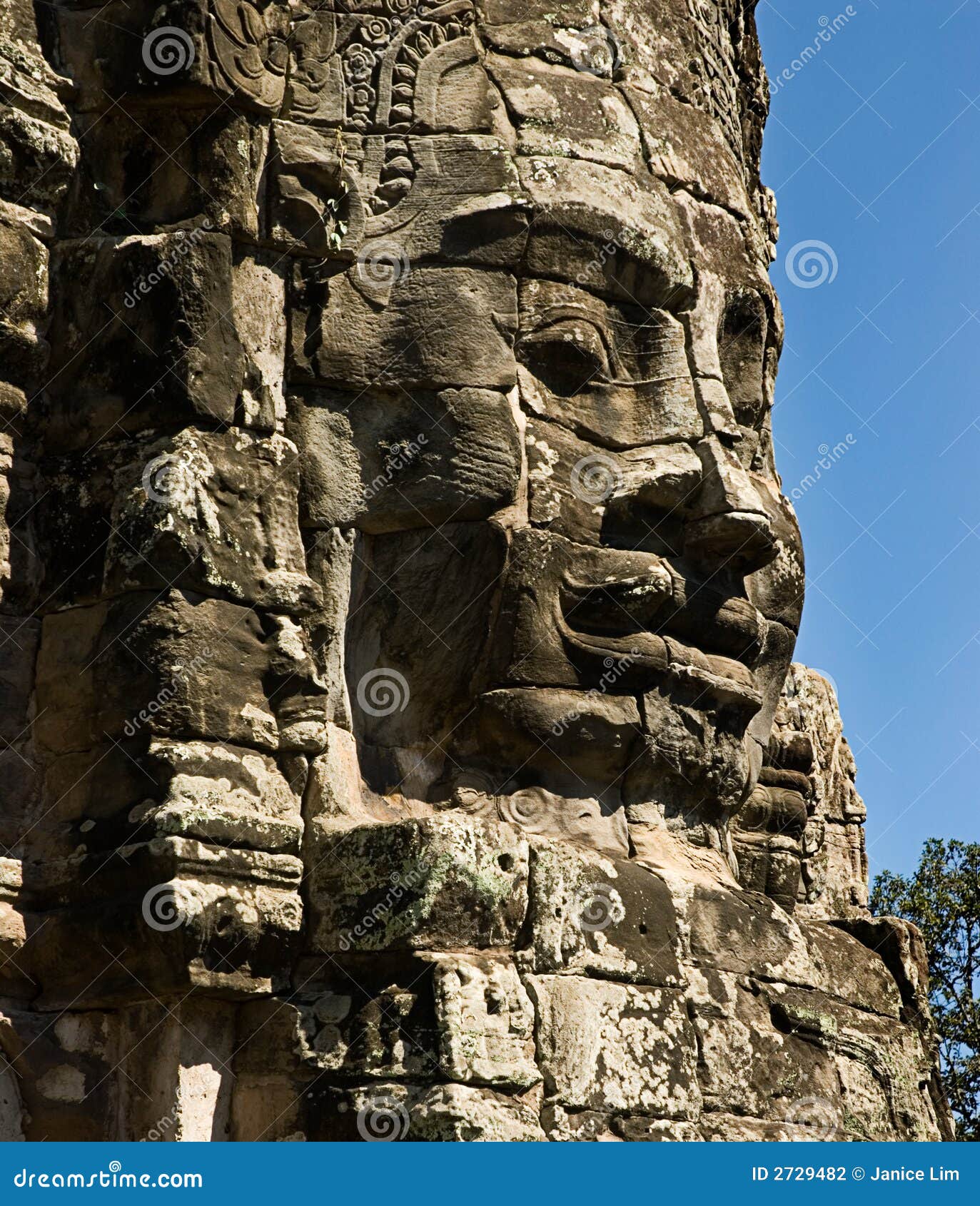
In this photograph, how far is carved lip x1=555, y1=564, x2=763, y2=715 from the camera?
260 inches

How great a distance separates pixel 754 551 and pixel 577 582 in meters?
0.77

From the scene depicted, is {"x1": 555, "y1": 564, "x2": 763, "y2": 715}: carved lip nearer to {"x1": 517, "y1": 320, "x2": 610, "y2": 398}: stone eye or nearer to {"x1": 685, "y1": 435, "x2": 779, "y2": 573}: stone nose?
{"x1": 685, "y1": 435, "x2": 779, "y2": 573}: stone nose

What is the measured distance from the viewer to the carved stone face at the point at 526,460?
257 inches

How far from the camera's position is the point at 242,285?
6.47 m

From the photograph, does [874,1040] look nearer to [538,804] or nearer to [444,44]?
[538,804]

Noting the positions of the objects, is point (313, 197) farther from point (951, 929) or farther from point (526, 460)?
point (951, 929)

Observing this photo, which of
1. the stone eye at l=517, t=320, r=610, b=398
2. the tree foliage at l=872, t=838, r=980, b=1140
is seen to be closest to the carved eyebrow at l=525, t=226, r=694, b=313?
the stone eye at l=517, t=320, r=610, b=398

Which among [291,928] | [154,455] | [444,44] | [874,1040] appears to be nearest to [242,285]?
[154,455]

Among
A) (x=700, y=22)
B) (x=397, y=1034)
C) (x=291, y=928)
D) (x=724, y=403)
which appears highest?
(x=700, y=22)

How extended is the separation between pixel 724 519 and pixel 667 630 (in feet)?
1.48

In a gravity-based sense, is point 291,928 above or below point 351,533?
below

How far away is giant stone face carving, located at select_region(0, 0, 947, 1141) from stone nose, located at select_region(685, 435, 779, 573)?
0.02 metres

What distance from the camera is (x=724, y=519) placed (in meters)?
6.85

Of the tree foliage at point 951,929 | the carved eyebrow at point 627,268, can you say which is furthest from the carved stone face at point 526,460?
the tree foliage at point 951,929
